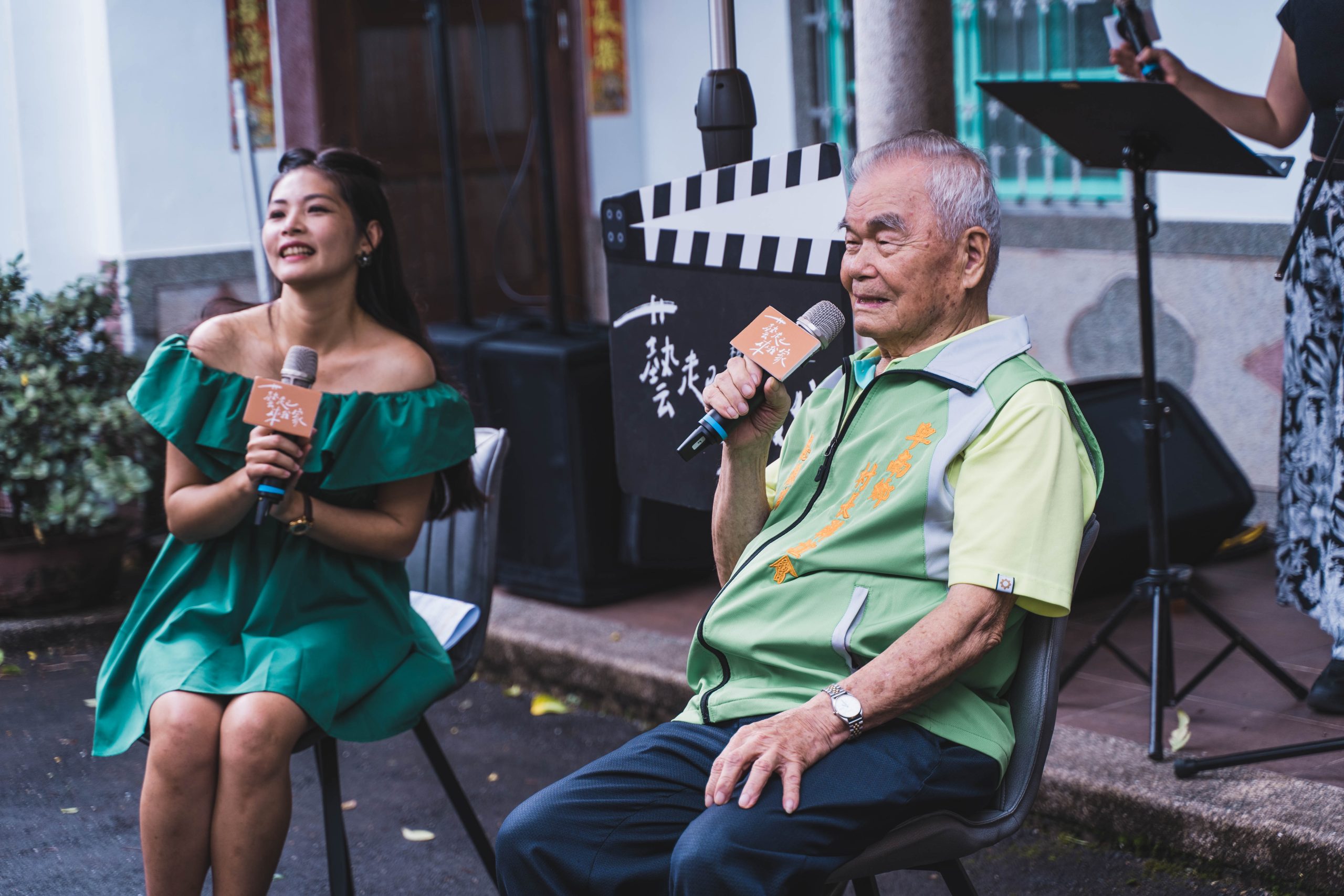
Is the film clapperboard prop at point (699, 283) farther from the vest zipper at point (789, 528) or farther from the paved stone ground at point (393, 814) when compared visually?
the paved stone ground at point (393, 814)

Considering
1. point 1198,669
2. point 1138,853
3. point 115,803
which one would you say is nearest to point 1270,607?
point 1198,669

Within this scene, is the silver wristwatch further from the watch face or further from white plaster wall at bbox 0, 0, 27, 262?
white plaster wall at bbox 0, 0, 27, 262

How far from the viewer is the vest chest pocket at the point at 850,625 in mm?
2305

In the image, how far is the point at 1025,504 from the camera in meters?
2.19

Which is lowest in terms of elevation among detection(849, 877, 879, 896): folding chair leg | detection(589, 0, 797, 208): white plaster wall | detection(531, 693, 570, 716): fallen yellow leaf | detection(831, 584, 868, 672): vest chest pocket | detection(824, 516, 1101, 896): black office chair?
detection(531, 693, 570, 716): fallen yellow leaf

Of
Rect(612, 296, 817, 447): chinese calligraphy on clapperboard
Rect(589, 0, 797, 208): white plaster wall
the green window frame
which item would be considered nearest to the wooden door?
Rect(589, 0, 797, 208): white plaster wall

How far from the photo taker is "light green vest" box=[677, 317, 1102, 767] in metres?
2.30

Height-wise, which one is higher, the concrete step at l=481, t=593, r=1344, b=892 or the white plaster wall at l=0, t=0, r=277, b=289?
the white plaster wall at l=0, t=0, r=277, b=289

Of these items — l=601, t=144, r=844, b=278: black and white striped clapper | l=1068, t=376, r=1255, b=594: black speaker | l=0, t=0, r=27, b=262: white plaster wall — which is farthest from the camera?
l=0, t=0, r=27, b=262: white plaster wall

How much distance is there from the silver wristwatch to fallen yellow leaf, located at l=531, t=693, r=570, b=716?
265cm

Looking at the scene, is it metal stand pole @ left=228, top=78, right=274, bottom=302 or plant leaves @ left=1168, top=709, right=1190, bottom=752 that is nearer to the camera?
plant leaves @ left=1168, top=709, right=1190, bottom=752

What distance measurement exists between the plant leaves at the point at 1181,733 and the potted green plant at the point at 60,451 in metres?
3.59

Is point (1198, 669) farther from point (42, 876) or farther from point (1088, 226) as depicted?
point (42, 876)

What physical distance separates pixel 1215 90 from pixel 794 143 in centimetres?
326
